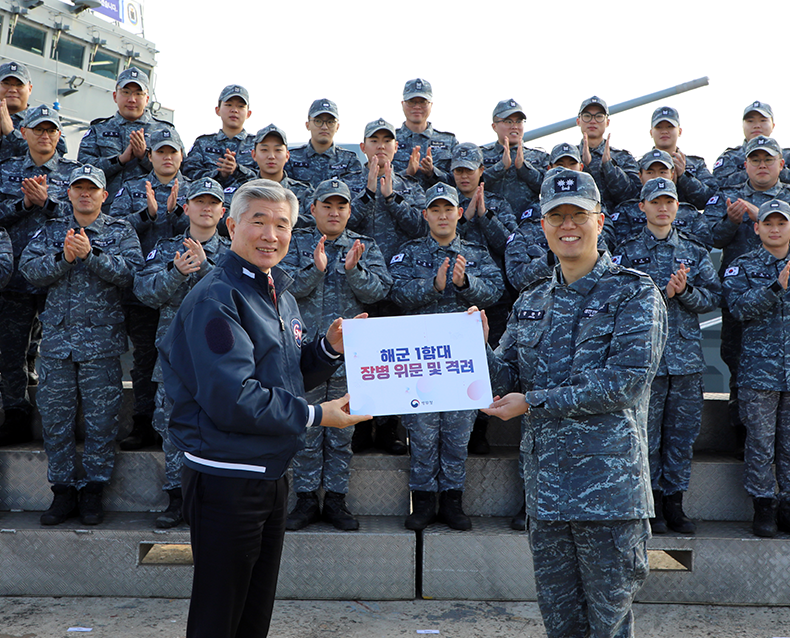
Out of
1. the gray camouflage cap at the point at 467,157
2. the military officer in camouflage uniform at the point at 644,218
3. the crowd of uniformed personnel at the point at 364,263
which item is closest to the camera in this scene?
the crowd of uniformed personnel at the point at 364,263

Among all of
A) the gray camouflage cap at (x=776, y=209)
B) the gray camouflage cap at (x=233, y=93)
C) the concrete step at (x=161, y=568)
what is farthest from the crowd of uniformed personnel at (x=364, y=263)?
the gray camouflage cap at (x=233, y=93)

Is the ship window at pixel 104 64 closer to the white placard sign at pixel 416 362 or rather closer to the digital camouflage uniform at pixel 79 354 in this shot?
the digital camouflage uniform at pixel 79 354

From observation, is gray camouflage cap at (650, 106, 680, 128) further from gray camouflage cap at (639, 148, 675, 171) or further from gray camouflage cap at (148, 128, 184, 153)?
gray camouflage cap at (148, 128, 184, 153)

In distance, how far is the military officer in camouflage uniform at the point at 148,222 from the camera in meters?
4.74

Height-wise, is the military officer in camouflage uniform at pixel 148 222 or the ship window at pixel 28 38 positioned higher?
the ship window at pixel 28 38

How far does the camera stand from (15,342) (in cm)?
487

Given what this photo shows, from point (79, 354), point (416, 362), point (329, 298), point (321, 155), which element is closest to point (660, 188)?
point (329, 298)

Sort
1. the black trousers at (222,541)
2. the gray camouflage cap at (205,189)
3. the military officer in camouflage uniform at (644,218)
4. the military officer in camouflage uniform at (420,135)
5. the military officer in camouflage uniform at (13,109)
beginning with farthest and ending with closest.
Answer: the military officer in camouflage uniform at (420,135), the military officer in camouflage uniform at (13,109), the military officer in camouflage uniform at (644,218), the gray camouflage cap at (205,189), the black trousers at (222,541)

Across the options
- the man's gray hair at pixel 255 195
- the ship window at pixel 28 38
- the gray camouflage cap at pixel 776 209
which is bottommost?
the man's gray hair at pixel 255 195

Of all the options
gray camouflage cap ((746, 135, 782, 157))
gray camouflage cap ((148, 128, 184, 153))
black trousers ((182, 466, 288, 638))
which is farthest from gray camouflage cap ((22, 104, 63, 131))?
gray camouflage cap ((746, 135, 782, 157))

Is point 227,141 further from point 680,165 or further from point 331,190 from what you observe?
point 680,165

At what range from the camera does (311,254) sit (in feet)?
14.8

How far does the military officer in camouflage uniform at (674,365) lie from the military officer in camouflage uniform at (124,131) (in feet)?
12.6

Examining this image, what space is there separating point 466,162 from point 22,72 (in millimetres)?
3912
